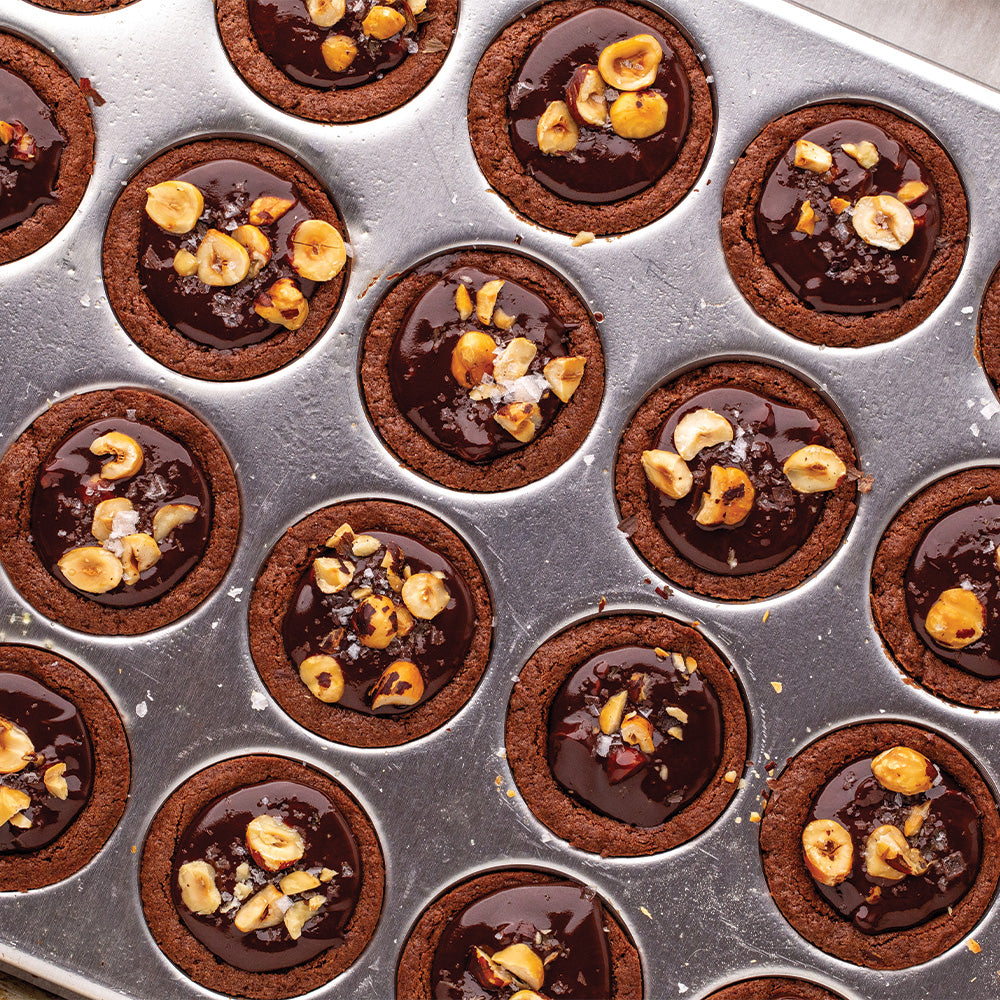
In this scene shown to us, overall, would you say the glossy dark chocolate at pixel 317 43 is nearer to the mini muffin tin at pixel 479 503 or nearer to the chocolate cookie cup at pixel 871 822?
the mini muffin tin at pixel 479 503

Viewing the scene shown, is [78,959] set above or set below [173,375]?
below

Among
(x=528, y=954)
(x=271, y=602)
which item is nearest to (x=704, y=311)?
(x=271, y=602)

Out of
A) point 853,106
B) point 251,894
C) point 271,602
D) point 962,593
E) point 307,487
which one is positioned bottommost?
point 251,894

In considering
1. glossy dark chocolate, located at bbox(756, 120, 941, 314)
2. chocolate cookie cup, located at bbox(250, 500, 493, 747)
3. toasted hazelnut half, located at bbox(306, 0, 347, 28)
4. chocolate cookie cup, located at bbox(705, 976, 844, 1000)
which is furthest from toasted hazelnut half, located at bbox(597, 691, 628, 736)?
toasted hazelnut half, located at bbox(306, 0, 347, 28)

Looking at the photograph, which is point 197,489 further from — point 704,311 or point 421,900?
point 704,311

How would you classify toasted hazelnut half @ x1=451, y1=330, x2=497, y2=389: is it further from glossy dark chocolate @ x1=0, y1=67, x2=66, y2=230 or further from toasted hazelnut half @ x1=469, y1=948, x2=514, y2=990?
toasted hazelnut half @ x1=469, y1=948, x2=514, y2=990

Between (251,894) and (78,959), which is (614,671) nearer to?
(251,894)
